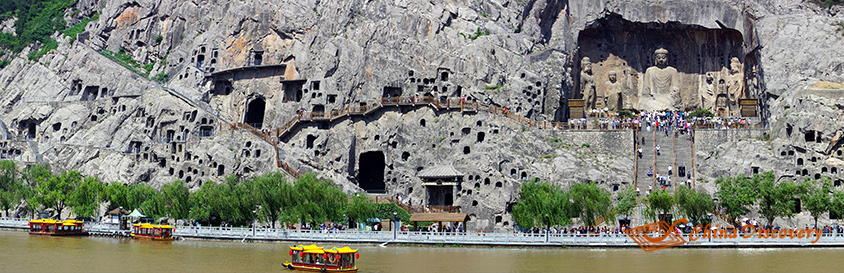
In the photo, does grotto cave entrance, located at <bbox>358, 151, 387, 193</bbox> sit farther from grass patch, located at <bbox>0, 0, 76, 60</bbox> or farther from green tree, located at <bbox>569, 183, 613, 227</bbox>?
grass patch, located at <bbox>0, 0, 76, 60</bbox>

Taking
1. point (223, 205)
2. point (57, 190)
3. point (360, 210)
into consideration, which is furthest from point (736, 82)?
point (57, 190)

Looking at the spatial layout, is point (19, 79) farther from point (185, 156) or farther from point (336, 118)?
point (336, 118)

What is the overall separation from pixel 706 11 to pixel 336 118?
39116 mm

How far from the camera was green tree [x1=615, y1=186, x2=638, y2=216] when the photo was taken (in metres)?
73.2

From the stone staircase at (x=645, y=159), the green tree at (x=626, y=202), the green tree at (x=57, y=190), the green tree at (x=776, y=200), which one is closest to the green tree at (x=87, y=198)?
the green tree at (x=57, y=190)

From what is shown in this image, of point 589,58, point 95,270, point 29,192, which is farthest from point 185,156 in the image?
point 589,58

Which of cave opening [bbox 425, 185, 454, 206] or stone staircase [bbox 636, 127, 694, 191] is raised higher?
stone staircase [bbox 636, 127, 694, 191]

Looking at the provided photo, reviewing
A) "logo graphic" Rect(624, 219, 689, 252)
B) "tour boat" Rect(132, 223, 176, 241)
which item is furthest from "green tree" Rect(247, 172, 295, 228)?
"logo graphic" Rect(624, 219, 689, 252)

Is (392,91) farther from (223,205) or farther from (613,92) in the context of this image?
(613,92)

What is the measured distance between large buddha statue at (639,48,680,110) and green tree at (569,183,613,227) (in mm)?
35006

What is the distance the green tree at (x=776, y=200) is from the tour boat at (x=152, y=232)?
43.8 meters

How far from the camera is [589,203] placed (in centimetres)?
7212

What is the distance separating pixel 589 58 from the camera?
107062 mm

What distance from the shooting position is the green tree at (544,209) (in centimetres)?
7188
